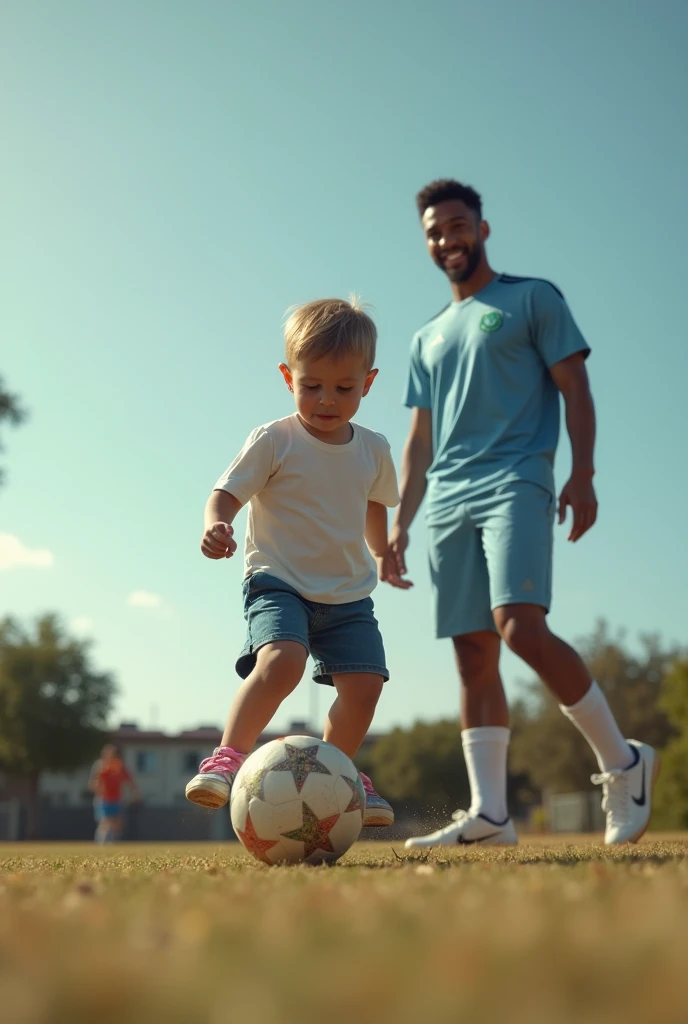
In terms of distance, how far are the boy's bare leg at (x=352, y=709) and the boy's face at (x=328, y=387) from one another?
45.9 inches

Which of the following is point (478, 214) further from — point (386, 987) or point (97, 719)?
point (97, 719)

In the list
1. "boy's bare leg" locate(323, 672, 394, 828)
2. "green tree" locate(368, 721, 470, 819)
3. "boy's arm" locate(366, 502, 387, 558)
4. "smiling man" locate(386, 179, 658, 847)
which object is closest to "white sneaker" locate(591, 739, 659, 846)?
"smiling man" locate(386, 179, 658, 847)

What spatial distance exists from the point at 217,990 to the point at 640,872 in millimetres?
1753

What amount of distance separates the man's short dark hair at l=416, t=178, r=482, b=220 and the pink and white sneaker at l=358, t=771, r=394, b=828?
3500 mm

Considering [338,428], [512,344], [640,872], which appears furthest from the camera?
[512,344]

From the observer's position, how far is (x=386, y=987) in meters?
1.18

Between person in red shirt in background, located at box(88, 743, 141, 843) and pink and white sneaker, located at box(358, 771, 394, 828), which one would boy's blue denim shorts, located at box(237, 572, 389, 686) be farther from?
person in red shirt in background, located at box(88, 743, 141, 843)

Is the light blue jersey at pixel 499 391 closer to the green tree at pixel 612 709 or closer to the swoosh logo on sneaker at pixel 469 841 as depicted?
the swoosh logo on sneaker at pixel 469 841

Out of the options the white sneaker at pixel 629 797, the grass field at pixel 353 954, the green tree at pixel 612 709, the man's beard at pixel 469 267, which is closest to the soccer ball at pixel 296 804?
the grass field at pixel 353 954

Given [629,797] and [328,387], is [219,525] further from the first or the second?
[629,797]

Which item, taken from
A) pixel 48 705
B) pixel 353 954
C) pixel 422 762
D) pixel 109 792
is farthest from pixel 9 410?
pixel 422 762

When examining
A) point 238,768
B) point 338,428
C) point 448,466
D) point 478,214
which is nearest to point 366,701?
point 238,768

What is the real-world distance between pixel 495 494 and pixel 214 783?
2410 mm

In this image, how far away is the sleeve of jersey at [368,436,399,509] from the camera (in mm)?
5312
